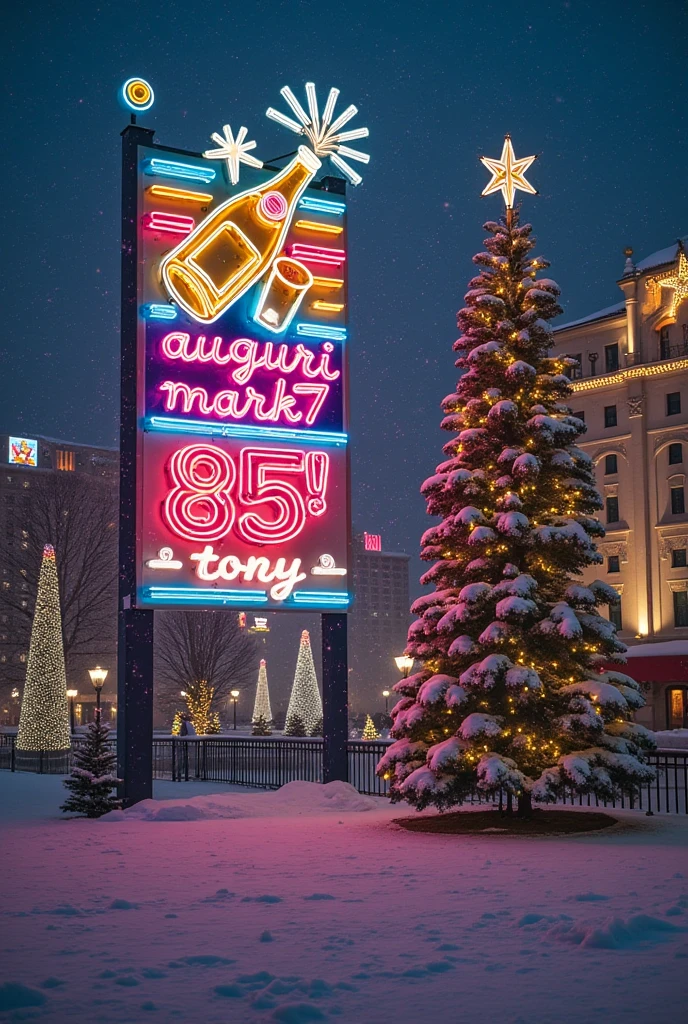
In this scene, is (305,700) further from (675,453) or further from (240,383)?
(240,383)

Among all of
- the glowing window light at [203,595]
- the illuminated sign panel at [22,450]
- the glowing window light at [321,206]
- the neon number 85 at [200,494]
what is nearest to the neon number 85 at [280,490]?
the neon number 85 at [200,494]

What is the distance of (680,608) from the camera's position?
2333 inches

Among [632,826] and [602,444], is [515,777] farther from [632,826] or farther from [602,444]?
[602,444]

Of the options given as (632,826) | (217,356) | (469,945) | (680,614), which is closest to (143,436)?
(217,356)

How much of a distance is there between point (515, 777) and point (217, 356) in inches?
412

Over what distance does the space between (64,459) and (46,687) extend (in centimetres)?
Answer: 11515

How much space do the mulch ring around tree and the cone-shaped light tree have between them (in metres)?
19.9

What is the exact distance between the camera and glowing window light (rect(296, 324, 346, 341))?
24.2 metres

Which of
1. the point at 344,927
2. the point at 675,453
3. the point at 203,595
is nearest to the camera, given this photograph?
the point at 344,927

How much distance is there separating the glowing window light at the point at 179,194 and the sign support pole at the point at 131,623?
0.50m

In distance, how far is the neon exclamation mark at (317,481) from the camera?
23922mm

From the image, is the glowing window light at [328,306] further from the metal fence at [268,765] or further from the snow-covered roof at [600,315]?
the snow-covered roof at [600,315]

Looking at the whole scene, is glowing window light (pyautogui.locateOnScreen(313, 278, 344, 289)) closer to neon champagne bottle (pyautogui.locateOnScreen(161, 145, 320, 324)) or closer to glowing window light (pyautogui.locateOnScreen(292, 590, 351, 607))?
neon champagne bottle (pyautogui.locateOnScreen(161, 145, 320, 324))

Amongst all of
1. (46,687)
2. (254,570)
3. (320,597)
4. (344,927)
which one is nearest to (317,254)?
(254,570)
